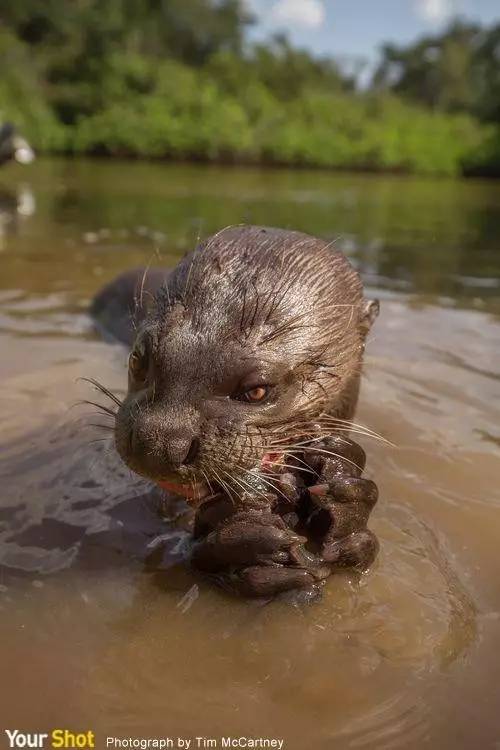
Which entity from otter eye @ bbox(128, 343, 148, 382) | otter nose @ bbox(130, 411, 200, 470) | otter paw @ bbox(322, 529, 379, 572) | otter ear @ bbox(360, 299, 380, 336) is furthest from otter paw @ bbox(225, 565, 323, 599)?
otter ear @ bbox(360, 299, 380, 336)

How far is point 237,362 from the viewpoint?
221cm

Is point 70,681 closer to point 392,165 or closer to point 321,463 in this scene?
point 321,463

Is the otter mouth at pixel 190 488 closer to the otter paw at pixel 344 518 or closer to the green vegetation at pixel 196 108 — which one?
the otter paw at pixel 344 518

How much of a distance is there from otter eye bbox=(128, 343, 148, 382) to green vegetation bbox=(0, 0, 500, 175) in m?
32.9

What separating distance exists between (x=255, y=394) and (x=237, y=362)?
0.37 feet

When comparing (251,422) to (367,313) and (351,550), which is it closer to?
(351,550)

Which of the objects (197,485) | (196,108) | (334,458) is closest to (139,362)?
(197,485)

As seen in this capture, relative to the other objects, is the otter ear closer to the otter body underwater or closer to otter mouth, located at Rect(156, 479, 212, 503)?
the otter body underwater

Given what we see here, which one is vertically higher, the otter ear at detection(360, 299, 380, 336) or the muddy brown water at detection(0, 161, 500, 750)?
the otter ear at detection(360, 299, 380, 336)

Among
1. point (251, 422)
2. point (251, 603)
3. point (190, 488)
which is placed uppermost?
point (251, 422)

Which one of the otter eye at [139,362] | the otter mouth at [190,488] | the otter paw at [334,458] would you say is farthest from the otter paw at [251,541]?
the otter eye at [139,362]

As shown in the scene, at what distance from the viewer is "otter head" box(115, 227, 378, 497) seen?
211cm

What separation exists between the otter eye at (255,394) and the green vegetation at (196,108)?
33200 millimetres

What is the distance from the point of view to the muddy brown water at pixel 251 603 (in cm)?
171
